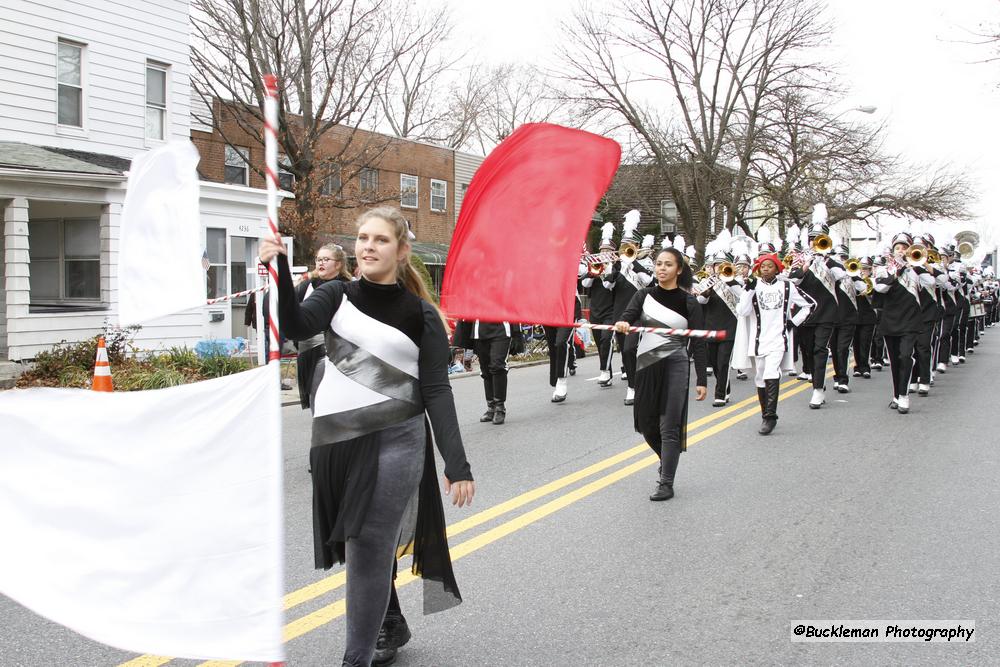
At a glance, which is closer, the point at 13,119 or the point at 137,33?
the point at 13,119

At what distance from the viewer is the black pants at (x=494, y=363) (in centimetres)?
1069

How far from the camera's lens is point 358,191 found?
28609 mm

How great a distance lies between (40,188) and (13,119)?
6.56 feet

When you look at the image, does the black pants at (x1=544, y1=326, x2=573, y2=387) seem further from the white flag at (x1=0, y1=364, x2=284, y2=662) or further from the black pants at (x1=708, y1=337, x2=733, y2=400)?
the white flag at (x1=0, y1=364, x2=284, y2=662)

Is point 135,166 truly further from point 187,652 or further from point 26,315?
point 26,315

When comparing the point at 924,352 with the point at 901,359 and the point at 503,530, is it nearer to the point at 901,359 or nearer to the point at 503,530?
the point at 901,359

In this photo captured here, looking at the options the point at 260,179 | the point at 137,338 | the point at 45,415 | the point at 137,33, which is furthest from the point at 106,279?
the point at 45,415

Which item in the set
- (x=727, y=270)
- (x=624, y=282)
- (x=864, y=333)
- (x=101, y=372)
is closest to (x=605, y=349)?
(x=624, y=282)

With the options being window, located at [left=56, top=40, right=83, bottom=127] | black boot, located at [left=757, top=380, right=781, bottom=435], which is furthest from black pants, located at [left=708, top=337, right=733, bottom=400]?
window, located at [left=56, top=40, right=83, bottom=127]

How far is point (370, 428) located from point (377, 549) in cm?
46

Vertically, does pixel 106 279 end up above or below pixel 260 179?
below

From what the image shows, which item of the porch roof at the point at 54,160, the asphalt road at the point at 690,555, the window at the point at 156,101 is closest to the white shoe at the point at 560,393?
the asphalt road at the point at 690,555

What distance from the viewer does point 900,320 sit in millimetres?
12086

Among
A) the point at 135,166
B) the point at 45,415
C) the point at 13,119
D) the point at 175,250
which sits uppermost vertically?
the point at 13,119
